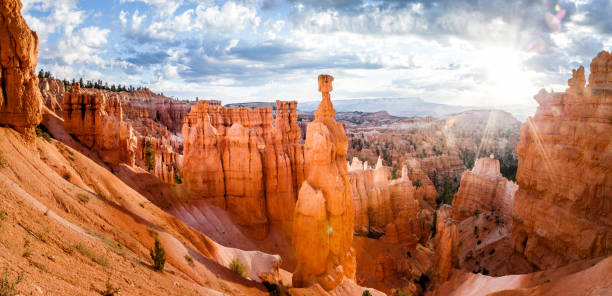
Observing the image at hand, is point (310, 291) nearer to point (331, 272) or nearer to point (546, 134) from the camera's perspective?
point (331, 272)

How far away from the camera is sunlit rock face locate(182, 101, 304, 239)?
27047mm

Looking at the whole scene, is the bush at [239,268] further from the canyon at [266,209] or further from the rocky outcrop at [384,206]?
the rocky outcrop at [384,206]

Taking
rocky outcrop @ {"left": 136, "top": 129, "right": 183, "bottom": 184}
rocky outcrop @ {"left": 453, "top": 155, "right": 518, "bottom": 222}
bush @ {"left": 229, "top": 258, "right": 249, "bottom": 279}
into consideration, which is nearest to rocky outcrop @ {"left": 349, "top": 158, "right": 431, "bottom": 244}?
rocky outcrop @ {"left": 453, "top": 155, "right": 518, "bottom": 222}

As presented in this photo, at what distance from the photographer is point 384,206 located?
40438mm

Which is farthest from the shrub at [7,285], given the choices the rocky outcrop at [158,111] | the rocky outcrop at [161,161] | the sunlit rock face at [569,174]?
the rocky outcrop at [158,111]

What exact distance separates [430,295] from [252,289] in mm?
16449

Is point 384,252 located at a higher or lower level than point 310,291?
lower

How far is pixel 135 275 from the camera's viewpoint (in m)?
9.00

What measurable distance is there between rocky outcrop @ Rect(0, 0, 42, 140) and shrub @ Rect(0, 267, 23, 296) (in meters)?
8.36

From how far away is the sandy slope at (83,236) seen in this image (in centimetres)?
678

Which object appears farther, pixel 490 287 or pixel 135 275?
pixel 490 287

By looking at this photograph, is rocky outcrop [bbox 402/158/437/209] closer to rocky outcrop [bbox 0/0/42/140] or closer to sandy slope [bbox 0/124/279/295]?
sandy slope [bbox 0/124/279/295]

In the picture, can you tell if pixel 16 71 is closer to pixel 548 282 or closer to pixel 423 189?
pixel 548 282

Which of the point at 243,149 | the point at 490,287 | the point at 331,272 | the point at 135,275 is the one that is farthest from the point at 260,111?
the point at 135,275
